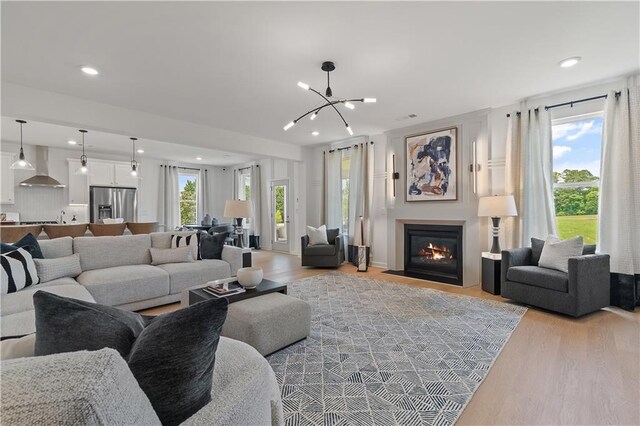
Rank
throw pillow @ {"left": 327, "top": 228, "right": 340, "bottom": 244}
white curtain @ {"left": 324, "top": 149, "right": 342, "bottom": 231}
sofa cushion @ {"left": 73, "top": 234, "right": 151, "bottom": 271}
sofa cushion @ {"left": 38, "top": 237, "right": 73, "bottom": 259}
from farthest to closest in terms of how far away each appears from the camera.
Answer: white curtain @ {"left": 324, "top": 149, "right": 342, "bottom": 231}, throw pillow @ {"left": 327, "top": 228, "right": 340, "bottom": 244}, sofa cushion @ {"left": 73, "top": 234, "right": 151, "bottom": 271}, sofa cushion @ {"left": 38, "top": 237, "right": 73, "bottom": 259}

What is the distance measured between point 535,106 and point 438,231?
2.29 m

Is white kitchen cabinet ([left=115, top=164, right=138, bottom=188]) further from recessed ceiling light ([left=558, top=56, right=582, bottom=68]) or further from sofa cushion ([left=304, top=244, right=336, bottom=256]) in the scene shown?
recessed ceiling light ([left=558, top=56, right=582, bottom=68])

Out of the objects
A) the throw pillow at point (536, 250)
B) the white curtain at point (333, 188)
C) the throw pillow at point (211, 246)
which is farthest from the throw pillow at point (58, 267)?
the throw pillow at point (536, 250)

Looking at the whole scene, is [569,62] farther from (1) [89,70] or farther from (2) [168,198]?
(2) [168,198]

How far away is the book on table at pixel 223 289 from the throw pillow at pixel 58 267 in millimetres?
1686

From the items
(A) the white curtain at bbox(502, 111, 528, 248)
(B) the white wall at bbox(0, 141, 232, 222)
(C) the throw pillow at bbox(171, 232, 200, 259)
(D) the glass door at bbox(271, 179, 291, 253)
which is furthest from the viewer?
(D) the glass door at bbox(271, 179, 291, 253)

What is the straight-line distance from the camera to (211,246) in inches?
172

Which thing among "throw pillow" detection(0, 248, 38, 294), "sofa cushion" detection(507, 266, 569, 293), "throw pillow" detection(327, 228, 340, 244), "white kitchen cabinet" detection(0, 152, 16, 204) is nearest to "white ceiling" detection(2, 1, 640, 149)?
"throw pillow" detection(0, 248, 38, 294)

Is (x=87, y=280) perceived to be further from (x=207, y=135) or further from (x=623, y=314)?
(x=623, y=314)

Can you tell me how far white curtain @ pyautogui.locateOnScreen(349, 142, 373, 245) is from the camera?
6.24 metres

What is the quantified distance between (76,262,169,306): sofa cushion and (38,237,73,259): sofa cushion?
369mm

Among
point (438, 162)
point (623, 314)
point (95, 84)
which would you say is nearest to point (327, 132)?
point (438, 162)

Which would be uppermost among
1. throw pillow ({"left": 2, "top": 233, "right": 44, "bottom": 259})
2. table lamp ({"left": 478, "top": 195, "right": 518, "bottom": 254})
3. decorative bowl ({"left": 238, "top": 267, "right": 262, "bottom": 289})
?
table lamp ({"left": 478, "top": 195, "right": 518, "bottom": 254})

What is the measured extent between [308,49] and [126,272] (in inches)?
124
